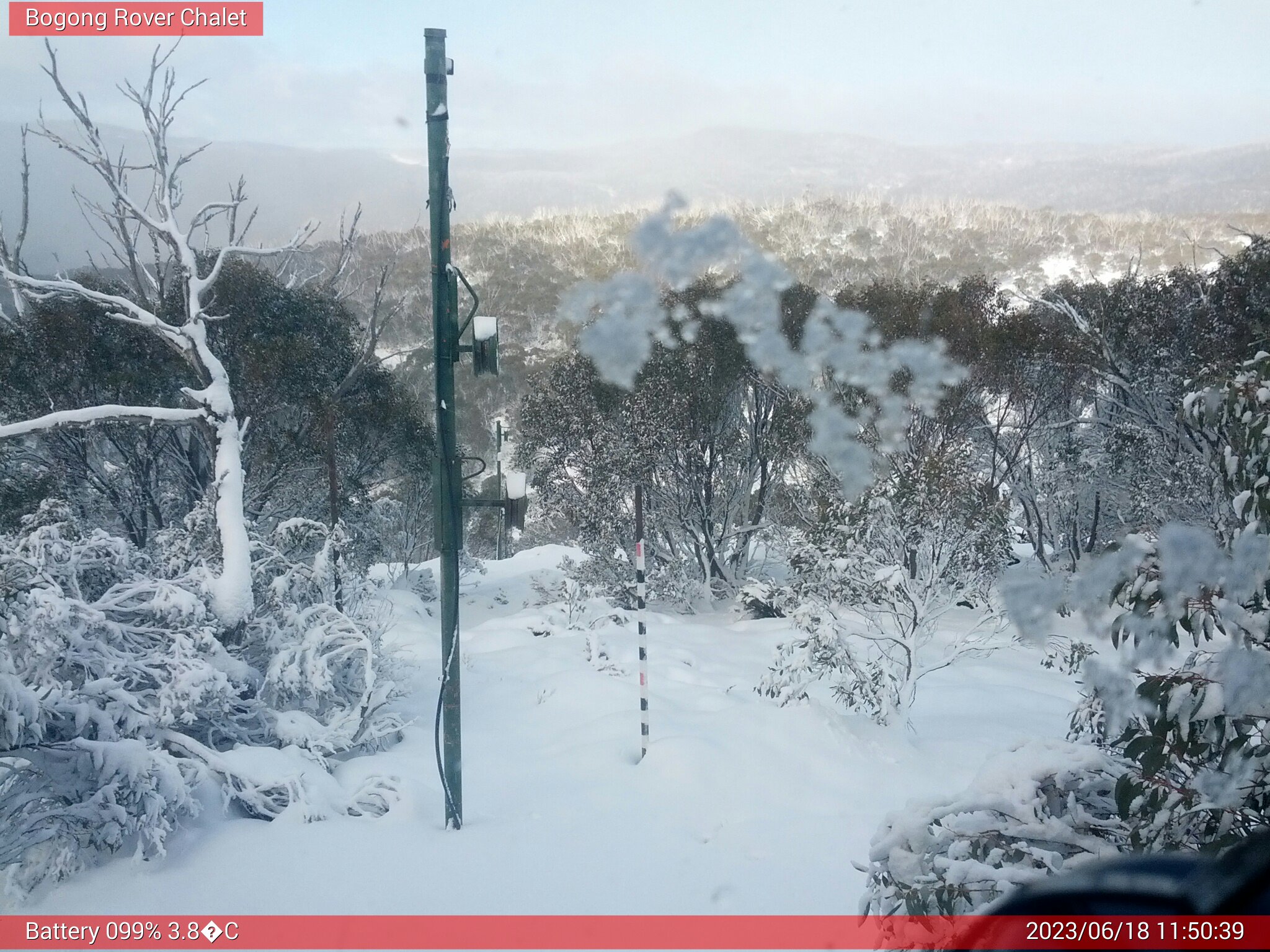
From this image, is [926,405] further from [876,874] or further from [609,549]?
[876,874]

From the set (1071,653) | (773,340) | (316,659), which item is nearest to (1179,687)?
(1071,653)

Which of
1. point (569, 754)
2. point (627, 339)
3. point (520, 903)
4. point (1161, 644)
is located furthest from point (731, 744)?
point (627, 339)

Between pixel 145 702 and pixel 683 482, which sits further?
pixel 683 482

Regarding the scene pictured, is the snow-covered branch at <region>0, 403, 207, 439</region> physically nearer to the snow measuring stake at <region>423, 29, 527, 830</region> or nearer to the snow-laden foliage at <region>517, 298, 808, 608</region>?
the snow measuring stake at <region>423, 29, 527, 830</region>

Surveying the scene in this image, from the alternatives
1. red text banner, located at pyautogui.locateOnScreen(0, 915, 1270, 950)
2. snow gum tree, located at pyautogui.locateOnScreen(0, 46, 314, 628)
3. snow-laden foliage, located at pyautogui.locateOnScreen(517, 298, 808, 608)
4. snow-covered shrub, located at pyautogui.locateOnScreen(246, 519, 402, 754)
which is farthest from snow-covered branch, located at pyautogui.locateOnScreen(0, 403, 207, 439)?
snow-laden foliage, located at pyautogui.locateOnScreen(517, 298, 808, 608)

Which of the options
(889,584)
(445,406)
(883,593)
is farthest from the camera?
(883,593)

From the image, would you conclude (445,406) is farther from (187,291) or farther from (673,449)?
(673,449)
